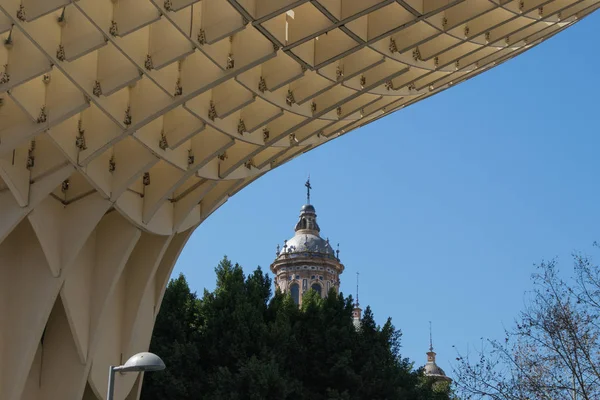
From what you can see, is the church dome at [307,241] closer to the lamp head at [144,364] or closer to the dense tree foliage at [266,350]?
the dense tree foliage at [266,350]

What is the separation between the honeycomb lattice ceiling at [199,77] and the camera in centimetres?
2055

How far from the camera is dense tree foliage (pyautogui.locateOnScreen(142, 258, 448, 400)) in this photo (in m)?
39.2

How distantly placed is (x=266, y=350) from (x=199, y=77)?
19.0 meters

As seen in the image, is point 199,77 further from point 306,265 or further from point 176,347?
point 306,265

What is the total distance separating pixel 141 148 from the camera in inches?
1024

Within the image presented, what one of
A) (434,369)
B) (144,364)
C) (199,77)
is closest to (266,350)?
(199,77)

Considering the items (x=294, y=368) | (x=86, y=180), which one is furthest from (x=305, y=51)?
(x=294, y=368)

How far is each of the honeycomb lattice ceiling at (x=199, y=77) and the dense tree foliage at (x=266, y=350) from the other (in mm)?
11474

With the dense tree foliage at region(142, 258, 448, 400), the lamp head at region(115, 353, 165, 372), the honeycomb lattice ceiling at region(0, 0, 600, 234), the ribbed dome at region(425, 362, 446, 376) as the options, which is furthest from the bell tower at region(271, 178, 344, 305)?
the lamp head at region(115, 353, 165, 372)

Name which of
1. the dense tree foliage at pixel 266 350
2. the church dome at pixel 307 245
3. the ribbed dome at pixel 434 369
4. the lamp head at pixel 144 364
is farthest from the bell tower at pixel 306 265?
the lamp head at pixel 144 364

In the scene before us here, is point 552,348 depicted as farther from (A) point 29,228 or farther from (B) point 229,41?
(A) point 29,228

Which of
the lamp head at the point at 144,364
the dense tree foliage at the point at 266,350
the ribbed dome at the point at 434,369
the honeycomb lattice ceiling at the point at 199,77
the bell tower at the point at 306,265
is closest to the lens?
the lamp head at the point at 144,364

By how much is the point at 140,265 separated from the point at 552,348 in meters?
13.7

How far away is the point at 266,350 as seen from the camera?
3984 centimetres
